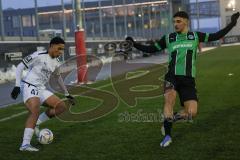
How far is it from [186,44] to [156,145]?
1583 mm

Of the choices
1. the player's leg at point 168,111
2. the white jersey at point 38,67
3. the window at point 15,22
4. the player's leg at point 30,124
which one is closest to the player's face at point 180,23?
the player's leg at point 168,111

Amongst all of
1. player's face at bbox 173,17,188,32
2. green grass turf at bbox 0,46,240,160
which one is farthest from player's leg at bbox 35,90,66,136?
player's face at bbox 173,17,188,32

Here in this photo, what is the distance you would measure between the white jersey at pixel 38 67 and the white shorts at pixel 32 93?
2.6 inches

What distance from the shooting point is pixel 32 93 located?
25.6 feet

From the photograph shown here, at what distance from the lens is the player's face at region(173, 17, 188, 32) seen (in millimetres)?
7402

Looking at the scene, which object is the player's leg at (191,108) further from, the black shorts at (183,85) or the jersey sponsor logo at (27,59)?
the jersey sponsor logo at (27,59)

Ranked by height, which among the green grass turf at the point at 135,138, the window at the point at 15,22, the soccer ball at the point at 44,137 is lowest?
the green grass turf at the point at 135,138

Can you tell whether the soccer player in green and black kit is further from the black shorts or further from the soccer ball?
the soccer ball

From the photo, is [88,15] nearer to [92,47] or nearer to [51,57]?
[92,47]

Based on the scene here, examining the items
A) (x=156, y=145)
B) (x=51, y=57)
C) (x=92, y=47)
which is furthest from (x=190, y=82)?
(x=92, y=47)

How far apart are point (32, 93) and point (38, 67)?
0.43m

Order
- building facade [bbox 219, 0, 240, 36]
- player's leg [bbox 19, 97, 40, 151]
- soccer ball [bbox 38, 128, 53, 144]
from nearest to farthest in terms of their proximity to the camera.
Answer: player's leg [bbox 19, 97, 40, 151], soccer ball [bbox 38, 128, 53, 144], building facade [bbox 219, 0, 240, 36]

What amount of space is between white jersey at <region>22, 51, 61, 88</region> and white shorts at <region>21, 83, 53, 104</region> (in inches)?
2.6

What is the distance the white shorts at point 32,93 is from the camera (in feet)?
25.6
